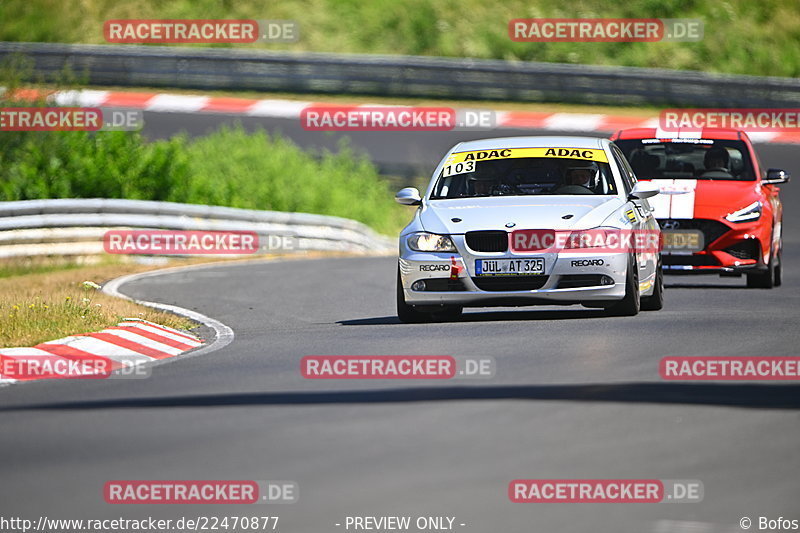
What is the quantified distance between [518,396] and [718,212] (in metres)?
7.89

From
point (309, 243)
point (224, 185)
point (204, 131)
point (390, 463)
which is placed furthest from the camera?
point (204, 131)

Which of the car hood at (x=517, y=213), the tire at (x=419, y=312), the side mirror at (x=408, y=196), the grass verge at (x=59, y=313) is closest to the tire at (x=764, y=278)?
the car hood at (x=517, y=213)

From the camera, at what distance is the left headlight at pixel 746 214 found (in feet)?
51.5

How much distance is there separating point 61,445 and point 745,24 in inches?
1440

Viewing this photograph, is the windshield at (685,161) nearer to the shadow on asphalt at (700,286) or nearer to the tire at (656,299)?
the shadow on asphalt at (700,286)

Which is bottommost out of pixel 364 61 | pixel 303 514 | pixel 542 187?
pixel 303 514

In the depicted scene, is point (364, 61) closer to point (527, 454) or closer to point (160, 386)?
point (160, 386)

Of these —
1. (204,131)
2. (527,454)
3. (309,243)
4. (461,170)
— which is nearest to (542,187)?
(461,170)

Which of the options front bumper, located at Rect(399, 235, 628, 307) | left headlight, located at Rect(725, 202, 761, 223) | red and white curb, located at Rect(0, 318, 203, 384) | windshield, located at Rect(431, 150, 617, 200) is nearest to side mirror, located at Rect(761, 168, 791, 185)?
left headlight, located at Rect(725, 202, 761, 223)

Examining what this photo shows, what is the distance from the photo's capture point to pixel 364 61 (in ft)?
111

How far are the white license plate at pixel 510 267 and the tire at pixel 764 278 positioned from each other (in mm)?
5125

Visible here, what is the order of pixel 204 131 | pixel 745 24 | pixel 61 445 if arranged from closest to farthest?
pixel 61 445 < pixel 204 131 < pixel 745 24

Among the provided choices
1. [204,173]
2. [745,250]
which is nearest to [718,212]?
[745,250]

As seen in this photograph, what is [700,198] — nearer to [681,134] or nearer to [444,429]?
[681,134]
